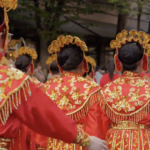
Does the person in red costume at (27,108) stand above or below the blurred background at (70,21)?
below

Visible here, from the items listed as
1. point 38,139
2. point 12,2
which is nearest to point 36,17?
point 38,139

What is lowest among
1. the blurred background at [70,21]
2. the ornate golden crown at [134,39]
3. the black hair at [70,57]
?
the black hair at [70,57]

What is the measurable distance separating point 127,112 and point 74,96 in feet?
1.93

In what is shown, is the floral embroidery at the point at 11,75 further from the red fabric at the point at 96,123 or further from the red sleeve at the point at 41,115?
the red fabric at the point at 96,123

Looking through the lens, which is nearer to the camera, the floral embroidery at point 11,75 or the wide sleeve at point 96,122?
the floral embroidery at point 11,75

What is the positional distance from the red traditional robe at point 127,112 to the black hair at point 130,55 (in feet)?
0.27

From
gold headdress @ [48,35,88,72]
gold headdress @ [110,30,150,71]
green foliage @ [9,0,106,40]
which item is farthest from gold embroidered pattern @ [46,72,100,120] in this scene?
green foliage @ [9,0,106,40]

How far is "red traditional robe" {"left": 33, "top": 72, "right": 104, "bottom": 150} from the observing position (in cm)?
291

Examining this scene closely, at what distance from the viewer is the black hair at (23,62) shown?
454 cm

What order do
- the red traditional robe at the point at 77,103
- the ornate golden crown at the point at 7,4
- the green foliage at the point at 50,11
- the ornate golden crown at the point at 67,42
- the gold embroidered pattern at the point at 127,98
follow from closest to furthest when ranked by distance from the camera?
the ornate golden crown at the point at 7,4, the gold embroidered pattern at the point at 127,98, the red traditional robe at the point at 77,103, the ornate golden crown at the point at 67,42, the green foliage at the point at 50,11

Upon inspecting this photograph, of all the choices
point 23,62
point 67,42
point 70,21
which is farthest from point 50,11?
point 67,42

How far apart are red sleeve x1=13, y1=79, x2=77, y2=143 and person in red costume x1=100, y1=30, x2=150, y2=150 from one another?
4.58 ft

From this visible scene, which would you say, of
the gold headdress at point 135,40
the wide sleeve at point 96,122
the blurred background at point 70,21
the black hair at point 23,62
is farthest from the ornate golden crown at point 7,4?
the blurred background at point 70,21

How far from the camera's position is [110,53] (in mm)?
14703
